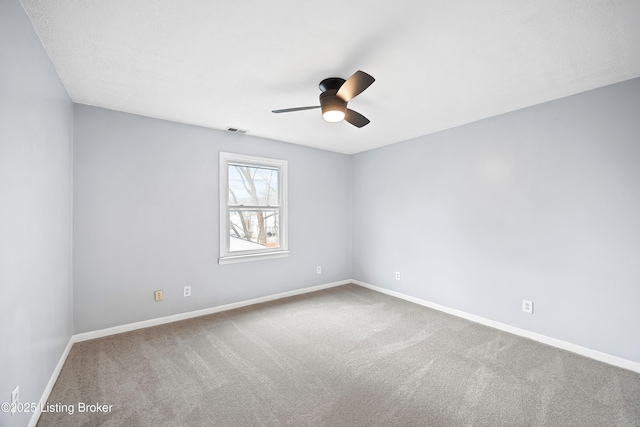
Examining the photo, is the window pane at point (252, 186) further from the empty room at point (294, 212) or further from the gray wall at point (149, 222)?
the gray wall at point (149, 222)

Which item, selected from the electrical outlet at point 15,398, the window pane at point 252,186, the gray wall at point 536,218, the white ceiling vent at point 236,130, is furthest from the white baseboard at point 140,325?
the white ceiling vent at point 236,130

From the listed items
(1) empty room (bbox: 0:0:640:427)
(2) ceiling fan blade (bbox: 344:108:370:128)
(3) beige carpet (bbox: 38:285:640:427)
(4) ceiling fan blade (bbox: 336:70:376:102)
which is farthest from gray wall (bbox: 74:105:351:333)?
(4) ceiling fan blade (bbox: 336:70:376:102)

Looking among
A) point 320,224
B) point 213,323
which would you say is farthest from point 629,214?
point 213,323

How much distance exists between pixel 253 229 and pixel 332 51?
2.80 meters

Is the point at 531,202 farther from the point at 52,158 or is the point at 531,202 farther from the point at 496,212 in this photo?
the point at 52,158

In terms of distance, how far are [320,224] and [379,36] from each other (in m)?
3.24

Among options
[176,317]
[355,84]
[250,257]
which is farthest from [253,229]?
[355,84]

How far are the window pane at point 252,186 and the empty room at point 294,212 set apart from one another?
3cm

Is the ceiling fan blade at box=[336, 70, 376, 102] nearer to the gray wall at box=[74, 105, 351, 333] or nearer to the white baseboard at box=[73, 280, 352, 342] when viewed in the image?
the gray wall at box=[74, 105, 351, 333]

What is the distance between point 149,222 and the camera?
3156 millimetres

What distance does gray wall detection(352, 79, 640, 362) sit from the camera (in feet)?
7.78

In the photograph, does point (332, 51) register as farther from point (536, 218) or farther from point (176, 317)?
point (176, 317)

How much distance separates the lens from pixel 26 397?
5.18ft

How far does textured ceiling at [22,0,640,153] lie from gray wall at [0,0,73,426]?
249 mm
